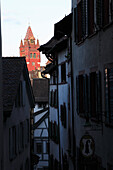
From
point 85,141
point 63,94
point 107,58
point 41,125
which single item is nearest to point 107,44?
point 107,58

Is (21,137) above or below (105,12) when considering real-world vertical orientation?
below

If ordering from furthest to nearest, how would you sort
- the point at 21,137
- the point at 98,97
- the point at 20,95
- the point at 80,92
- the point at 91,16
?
the point at 21,137
the point at 20,95
the point at 80,92
the point at 91,16
the point at 98,97

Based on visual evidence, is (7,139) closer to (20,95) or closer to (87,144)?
(20,95)

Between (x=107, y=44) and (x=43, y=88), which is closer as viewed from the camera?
(x=107, y=44)

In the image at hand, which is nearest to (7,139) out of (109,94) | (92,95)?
(92,95)

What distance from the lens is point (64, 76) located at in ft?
81.6

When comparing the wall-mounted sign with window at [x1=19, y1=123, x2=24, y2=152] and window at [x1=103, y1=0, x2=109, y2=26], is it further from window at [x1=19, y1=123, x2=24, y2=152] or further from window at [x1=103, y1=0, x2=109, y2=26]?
window at [x1=19, y1=123, x2=24, y2=152]

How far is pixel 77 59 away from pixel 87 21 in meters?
2.95

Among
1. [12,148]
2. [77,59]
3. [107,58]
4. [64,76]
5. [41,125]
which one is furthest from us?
[41,125]

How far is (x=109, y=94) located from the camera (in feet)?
37.3

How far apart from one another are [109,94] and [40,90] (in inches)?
2257

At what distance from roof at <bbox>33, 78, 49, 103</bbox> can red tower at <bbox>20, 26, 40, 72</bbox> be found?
118888mm

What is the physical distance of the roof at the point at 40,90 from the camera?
213 ft

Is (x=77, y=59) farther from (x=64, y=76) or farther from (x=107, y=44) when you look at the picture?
(x=64, y=76)
